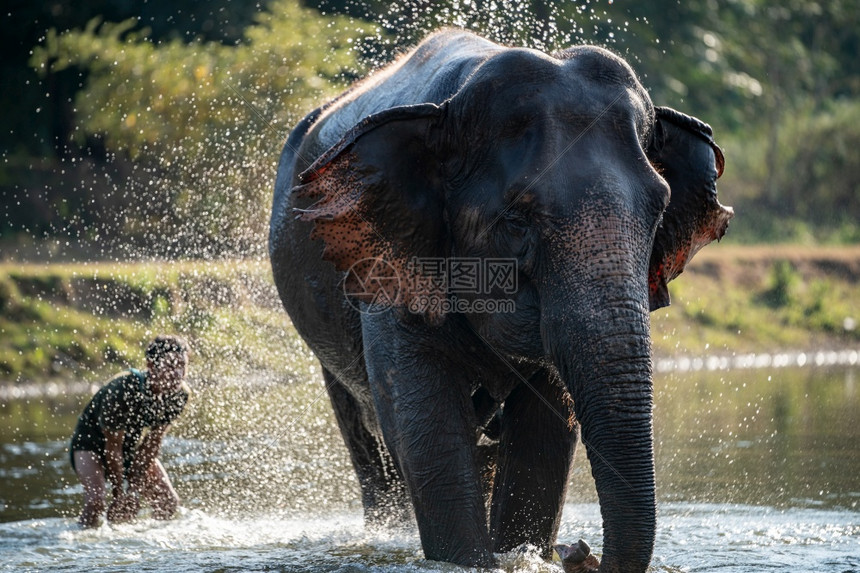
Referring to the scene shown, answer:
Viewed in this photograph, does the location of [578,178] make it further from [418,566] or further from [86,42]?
[86,42]

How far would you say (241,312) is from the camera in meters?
11.6

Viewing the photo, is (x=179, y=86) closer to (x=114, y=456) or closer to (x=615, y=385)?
(x=114, y=456)

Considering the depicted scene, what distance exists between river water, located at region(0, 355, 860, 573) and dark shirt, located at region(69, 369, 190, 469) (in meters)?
0.48

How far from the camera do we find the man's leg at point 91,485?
8484 mm

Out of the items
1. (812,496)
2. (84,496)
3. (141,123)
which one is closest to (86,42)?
(141,123)

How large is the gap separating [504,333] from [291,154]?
3.05 m

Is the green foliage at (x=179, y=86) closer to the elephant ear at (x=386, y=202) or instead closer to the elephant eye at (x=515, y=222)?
the elephant ear at (x=386, y=202)

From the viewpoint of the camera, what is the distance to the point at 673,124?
542 centimetres

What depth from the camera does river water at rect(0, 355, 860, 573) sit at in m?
6.84

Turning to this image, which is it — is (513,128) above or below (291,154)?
above

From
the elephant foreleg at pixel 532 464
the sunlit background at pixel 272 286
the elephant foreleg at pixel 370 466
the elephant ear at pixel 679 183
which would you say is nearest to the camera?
the elephant ear at pixel 679 183

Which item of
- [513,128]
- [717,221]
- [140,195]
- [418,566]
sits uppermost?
[513,128]

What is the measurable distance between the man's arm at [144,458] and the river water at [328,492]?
354mm

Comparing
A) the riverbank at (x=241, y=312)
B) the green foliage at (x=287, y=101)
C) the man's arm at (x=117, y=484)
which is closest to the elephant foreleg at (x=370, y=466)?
the man's arm at (x=117, y=484)
